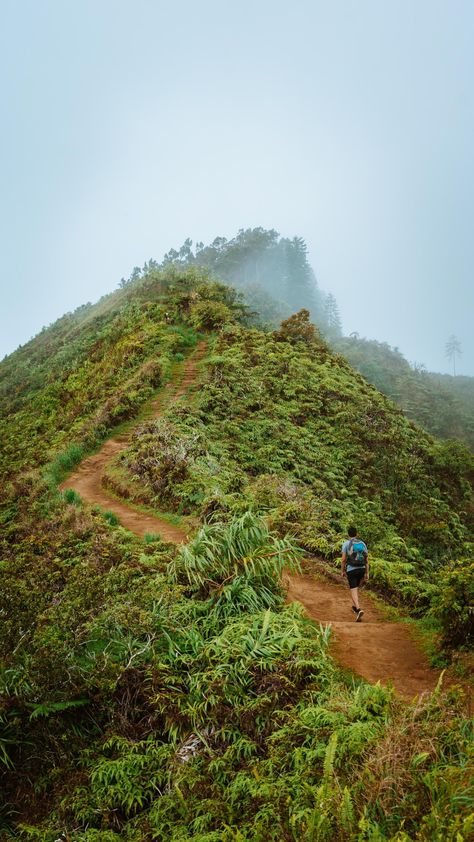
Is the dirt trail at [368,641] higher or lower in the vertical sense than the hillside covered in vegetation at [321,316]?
lower

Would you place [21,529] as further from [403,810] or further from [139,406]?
[403,810]

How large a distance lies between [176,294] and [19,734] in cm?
2517

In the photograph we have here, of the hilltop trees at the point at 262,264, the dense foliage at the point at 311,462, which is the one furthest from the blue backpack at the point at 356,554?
the hilltop trees at the point at 262,264

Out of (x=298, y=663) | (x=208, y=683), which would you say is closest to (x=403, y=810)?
(x=298, y=663)

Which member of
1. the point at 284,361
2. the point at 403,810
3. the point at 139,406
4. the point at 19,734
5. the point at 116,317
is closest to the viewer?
the point at 403,810

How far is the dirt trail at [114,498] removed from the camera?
37.5 ft

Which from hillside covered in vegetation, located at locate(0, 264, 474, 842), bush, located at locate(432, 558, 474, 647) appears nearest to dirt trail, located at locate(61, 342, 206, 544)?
hillside covered in vegetation, located at locate(0, 264, 474, 842)

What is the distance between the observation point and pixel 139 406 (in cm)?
1888

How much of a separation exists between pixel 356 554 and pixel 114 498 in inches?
299

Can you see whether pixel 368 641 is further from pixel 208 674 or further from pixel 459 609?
pixel 208 674

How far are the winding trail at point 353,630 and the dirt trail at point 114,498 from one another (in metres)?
0.02

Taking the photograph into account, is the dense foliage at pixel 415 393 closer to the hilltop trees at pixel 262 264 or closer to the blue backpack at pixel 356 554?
the hilltop trees at pixel 262 264

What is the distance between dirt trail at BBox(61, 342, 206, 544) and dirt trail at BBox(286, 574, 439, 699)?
292cm

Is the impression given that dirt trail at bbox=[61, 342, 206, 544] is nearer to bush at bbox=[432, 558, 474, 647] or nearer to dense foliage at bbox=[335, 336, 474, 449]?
bush at bbox=[432, 558, 474, 647]
